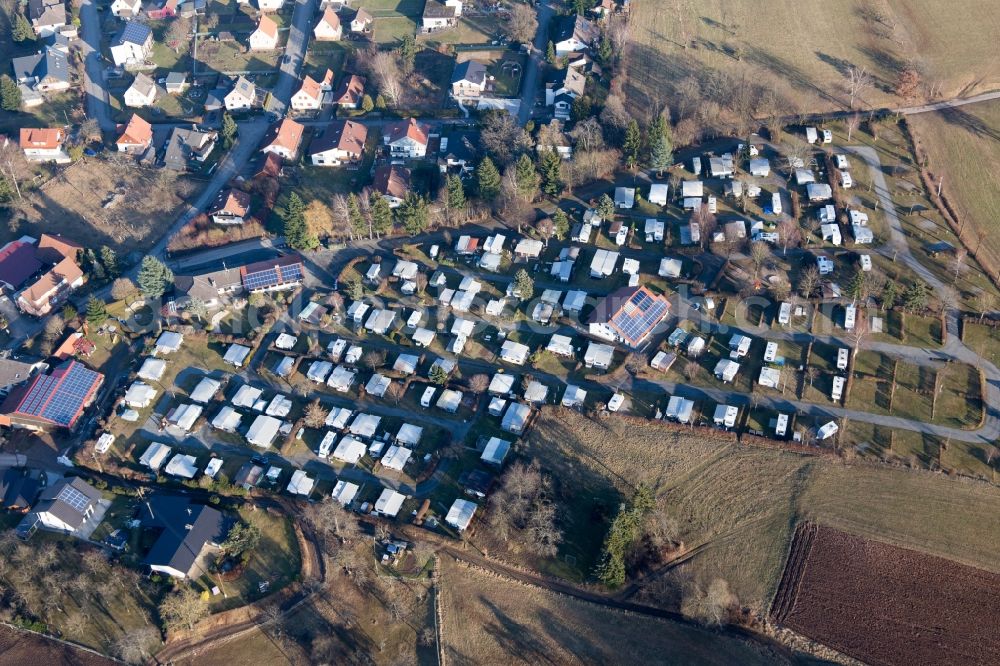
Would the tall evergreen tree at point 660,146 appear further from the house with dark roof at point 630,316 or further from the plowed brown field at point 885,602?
the plowed brown field at point 885,602

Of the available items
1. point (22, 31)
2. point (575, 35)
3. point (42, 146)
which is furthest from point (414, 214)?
point (22, 31)

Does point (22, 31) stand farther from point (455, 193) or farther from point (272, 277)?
point (455, 193)

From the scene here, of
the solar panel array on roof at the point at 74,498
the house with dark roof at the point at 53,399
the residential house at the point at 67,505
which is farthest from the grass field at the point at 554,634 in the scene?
the house with dark roof at the point at 53,399

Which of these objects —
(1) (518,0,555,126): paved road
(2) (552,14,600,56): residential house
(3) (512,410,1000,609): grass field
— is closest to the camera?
(3) (512,410,1000,609): grass field

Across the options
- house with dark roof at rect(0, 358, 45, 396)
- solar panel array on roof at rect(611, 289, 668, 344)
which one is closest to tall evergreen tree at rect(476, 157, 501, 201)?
solar panel array on roof at rect(611, 289, 668, 344)

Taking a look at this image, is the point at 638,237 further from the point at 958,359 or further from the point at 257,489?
the point at 257,489

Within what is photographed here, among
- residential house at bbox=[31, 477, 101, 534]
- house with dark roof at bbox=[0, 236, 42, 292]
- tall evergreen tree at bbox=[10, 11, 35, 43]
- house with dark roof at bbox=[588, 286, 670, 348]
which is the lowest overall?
residential house at bbox=[31, 477, 101, 534]

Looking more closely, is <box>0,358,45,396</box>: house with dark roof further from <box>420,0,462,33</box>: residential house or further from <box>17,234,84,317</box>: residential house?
<box>420,0,462,33</box>: residential house
